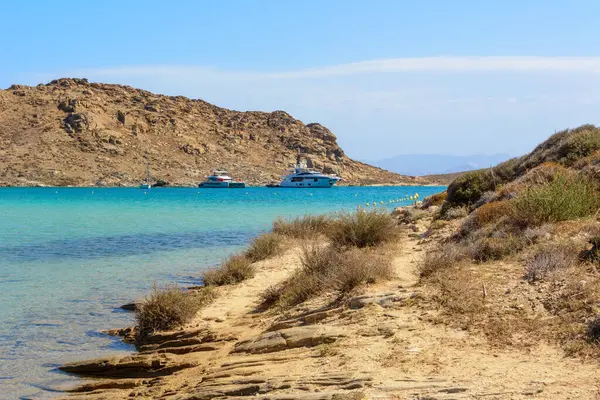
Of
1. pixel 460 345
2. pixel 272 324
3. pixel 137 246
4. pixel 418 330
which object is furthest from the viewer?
pixel 137 246

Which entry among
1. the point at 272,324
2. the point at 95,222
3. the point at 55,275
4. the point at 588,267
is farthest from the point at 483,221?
the point at 95,222

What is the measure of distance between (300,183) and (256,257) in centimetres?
9762

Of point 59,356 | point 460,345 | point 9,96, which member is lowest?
point 59,356

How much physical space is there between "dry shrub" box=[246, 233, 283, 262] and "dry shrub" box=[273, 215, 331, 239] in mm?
2297

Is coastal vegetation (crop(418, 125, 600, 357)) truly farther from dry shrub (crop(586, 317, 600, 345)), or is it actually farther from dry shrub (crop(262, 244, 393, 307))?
dry shrub (crop(262, 244, 393, 307))

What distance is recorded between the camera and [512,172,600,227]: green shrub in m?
10.7

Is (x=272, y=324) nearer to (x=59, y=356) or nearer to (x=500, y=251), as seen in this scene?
(x=59, y=356)

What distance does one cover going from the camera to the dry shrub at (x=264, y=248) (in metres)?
15.5

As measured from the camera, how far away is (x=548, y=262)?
791 centimetres

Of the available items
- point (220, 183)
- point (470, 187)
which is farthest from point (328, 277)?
point (220, 183)

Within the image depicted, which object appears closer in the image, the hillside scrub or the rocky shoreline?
the rocky shoreline

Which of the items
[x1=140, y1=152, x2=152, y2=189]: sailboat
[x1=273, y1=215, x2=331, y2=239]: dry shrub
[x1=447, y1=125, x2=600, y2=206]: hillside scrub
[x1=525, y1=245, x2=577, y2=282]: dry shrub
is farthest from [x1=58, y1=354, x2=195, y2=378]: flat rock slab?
[x1=140, y1=152, x2=152, y2=189]: sailboat

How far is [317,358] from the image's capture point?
21.0 ft

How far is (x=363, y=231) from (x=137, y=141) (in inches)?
4113
